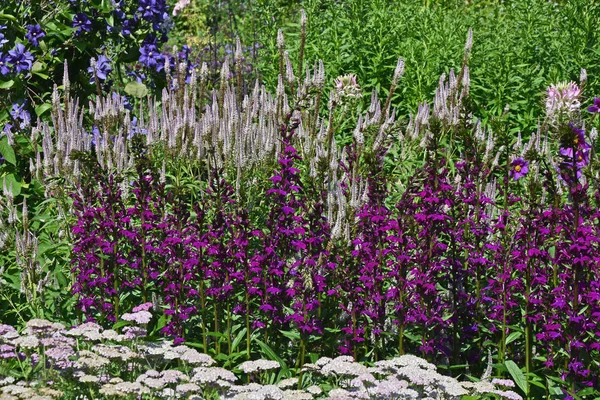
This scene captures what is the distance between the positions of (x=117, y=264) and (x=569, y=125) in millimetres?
2553

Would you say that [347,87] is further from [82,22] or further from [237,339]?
[237,339]

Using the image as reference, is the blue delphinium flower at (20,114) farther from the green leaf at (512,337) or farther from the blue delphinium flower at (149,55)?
the green leaf at (512,337)

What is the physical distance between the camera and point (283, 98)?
6254 millimetres

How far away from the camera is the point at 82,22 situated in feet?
24.1

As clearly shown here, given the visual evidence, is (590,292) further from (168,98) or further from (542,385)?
(168,98)

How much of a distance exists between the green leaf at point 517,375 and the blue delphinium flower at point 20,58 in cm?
432

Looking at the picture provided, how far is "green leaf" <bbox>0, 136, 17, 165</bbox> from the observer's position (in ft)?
21.7

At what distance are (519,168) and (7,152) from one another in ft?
12.0

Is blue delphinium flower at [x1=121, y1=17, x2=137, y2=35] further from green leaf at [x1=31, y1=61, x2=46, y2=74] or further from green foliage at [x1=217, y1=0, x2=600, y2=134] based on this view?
green foliage at [x1=217, y1=0, x2=600, y2=134]

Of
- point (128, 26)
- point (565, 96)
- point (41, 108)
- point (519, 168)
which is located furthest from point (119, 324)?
point (565, 96)

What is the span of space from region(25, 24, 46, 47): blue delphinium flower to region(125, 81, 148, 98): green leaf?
2.93 feet

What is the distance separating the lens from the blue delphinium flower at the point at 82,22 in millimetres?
7328

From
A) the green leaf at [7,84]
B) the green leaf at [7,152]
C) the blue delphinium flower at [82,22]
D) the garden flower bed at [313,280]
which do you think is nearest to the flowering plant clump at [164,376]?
the garden flower bed at [313,280]

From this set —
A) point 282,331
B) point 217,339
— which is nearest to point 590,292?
point 282,331
